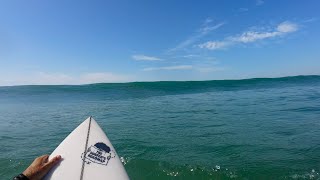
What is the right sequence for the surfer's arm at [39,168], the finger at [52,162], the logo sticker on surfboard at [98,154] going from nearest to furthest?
1. the surfer's arm at [39,168]
2. the finger at [52,162]
3. the logo sticker on surfboard at [98,154]

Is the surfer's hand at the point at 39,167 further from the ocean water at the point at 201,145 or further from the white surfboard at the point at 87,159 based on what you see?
the ocean water at the point at 201,145

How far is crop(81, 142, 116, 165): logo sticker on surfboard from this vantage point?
4508mm

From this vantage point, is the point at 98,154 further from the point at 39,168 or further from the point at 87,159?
the point at 39,168

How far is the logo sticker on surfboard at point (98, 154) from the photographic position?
14.8 ft

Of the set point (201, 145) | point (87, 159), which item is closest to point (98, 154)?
point (87, 159)

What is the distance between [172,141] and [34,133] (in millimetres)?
5961

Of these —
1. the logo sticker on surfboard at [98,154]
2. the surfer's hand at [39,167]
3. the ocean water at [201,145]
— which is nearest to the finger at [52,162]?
the surfer's hand at [39,167]

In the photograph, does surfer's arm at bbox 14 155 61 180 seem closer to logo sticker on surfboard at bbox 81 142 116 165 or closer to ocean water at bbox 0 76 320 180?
logo sticker on surfboard at bbox 81 142 116 165

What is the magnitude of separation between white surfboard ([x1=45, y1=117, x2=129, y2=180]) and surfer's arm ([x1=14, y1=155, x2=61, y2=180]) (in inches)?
3.2

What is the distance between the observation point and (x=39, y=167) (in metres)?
4.10

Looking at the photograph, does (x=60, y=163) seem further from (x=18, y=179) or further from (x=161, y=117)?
(x=161, y=117)

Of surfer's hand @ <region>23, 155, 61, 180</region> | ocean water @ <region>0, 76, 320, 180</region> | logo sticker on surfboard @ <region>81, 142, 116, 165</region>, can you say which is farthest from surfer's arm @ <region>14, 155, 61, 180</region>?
ocean water @ <region>0, 76, 320, 180</region>

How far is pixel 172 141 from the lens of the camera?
32.2ft

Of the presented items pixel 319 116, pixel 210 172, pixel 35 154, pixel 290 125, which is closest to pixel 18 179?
pixel 210 172
